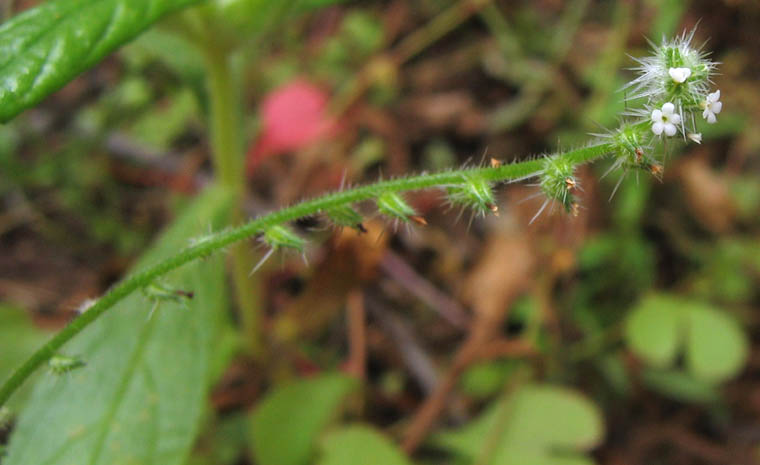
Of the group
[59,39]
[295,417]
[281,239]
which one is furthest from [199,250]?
[295,417]

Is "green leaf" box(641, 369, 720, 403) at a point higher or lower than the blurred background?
lower

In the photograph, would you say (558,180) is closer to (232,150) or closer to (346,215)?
(346,215)

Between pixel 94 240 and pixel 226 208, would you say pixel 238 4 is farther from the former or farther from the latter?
pixel 94 240

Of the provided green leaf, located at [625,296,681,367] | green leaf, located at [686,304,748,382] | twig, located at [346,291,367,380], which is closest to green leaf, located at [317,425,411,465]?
twig, located at [346,291,367,380]

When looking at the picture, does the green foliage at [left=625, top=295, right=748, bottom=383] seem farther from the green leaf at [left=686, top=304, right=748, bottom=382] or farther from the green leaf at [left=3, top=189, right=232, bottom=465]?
the green leaf at [left=3, top=189, right=232, bottom=465]

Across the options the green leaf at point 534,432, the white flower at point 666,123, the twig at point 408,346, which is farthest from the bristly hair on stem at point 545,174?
the twig at point 408,346

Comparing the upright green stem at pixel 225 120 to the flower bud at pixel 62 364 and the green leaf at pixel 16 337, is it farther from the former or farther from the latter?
the flower bud at pixel 62 364

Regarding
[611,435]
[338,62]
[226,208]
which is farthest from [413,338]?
[338,62]
